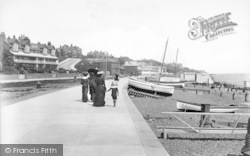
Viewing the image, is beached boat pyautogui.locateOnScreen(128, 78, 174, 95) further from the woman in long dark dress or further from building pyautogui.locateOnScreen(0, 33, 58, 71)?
building pyautogui.locateOnScreen(0, 33, 58, 71)

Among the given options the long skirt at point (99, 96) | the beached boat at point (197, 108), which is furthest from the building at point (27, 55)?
the beached boat at point (197, 108)

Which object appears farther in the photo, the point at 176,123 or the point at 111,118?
the point at 176,123

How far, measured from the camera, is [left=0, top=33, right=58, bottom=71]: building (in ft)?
186

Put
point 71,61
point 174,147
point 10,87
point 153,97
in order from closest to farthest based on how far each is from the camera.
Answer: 1. point 174,147
2. point 153,97
3. point 10,87
4. point 71,61

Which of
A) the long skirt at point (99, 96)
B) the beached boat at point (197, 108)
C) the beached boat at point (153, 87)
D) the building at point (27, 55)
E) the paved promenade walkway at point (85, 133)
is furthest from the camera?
the building at point (27, 55)

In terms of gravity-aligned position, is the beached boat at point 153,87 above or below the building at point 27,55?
below

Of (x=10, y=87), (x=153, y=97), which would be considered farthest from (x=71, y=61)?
(x=153, y=97)

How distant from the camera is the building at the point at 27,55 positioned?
56800 millimetres

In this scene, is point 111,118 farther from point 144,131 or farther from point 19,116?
point 19,116

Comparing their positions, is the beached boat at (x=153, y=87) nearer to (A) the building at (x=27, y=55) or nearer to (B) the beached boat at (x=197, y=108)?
(B) the beached boat at (x=197, y=108)

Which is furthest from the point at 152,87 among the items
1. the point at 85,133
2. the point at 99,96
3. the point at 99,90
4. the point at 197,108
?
the point at 85,133

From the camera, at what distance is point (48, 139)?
6.04m

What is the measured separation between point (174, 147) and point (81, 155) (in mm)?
2754

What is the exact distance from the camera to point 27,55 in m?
65.9
